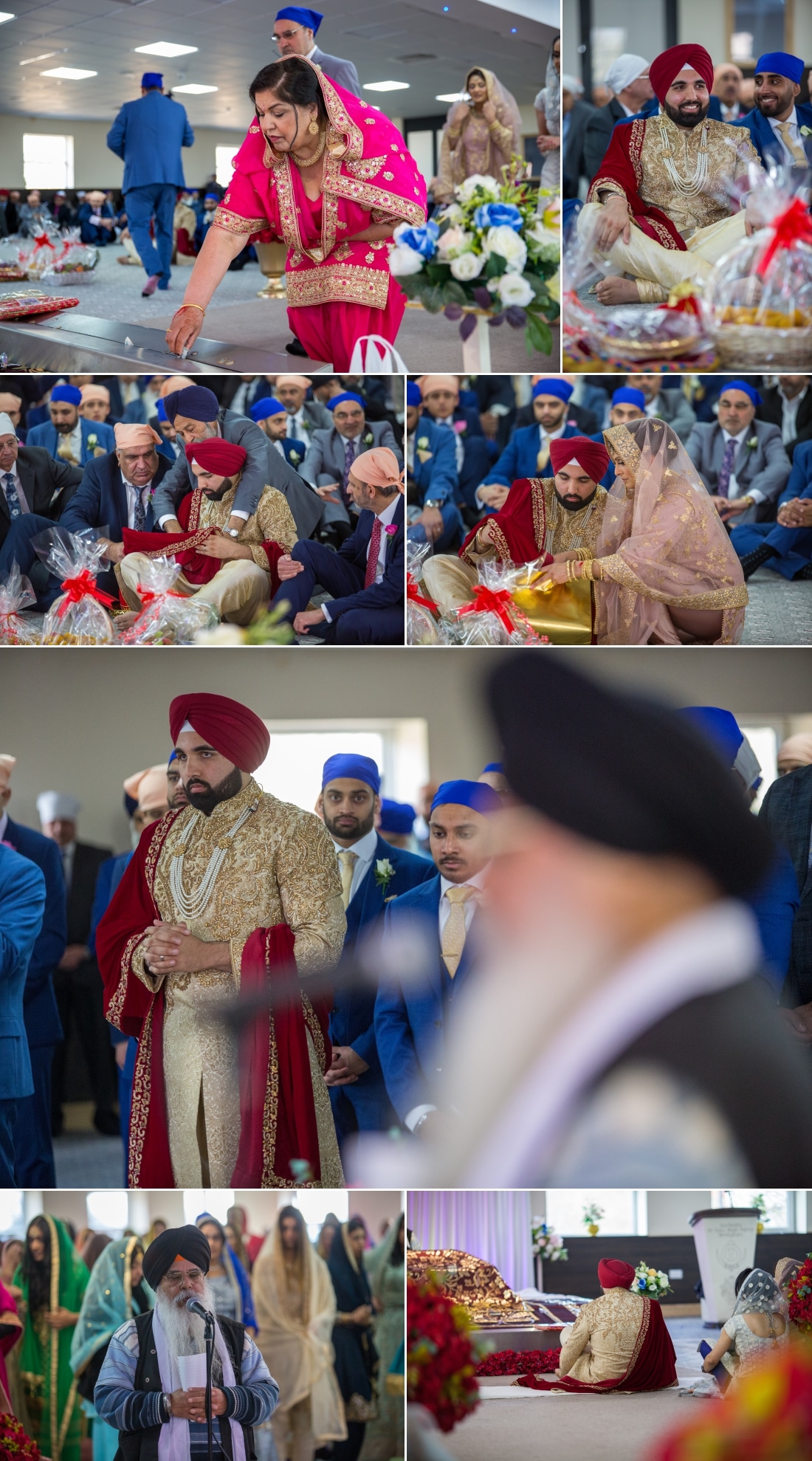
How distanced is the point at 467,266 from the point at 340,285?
32 centimetres

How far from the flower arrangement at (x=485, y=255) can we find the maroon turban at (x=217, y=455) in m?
0.59

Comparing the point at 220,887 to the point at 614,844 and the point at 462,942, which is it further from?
the point at 614,844

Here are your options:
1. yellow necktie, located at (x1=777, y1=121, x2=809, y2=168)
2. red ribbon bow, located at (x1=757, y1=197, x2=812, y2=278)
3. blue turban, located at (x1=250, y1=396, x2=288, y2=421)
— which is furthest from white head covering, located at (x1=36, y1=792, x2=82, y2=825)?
yellow necktie, located at (x1=777, y1=121, x2=809, y2=168)

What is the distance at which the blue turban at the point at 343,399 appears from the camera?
3.38 metres

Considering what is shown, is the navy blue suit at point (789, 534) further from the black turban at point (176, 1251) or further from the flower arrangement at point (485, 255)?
the black turban at point (176, 1251)

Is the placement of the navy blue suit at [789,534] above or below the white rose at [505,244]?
below

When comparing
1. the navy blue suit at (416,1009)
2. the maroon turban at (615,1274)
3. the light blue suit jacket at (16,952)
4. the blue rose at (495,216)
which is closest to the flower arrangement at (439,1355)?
the maroon turban at (615,1274)

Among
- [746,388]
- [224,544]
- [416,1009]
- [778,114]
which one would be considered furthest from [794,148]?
[416,1009]

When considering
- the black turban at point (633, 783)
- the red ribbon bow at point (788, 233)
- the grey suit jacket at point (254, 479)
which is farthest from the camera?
the grey suit jacket at point (254, 479)

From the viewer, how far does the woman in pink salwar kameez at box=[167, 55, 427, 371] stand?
3.18m

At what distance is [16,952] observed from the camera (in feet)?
11.1

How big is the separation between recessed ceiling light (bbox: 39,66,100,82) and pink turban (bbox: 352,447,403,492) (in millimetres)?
1124

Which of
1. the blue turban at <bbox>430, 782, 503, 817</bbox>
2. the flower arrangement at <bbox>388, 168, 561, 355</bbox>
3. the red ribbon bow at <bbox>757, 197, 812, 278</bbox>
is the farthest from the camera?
the blue turban at <bbox>430, 782, 503, 817</bbox>

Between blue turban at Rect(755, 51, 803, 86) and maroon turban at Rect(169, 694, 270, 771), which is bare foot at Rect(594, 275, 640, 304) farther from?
maroon turban at Rect(169, 694, 270, 771)
